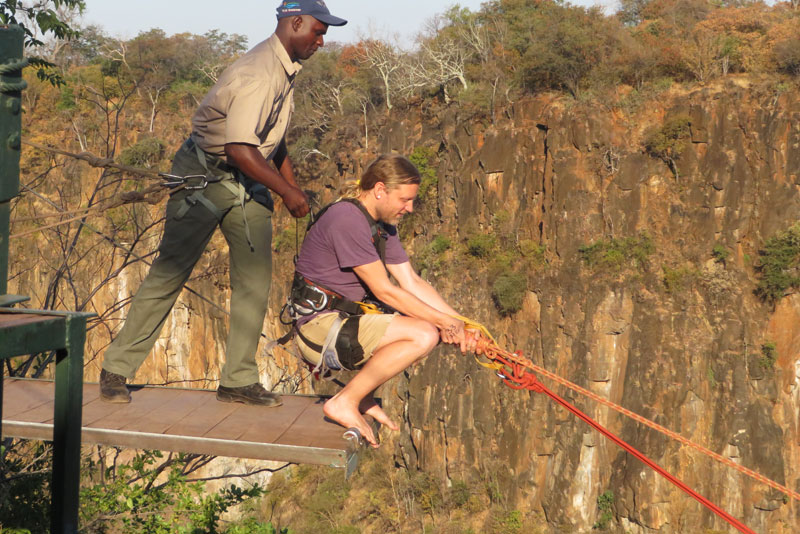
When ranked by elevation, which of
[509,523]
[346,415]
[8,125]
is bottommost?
[509,523]

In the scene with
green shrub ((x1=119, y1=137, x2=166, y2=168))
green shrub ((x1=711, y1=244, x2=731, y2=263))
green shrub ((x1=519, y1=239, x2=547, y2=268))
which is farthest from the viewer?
green shrub ((x1=119, y1=137, x2=166, y2=168))

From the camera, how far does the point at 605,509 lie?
30656 mm

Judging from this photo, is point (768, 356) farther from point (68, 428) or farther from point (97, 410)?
point (68, 428)

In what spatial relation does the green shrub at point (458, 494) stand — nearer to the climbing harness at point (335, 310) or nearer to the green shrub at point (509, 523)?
the green shrub at point (509, 523)

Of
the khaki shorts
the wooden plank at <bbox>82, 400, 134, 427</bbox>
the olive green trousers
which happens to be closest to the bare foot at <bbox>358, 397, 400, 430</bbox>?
the khaki shorts

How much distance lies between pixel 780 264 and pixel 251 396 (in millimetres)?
28977

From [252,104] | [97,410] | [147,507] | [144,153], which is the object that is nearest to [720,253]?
[147,507]

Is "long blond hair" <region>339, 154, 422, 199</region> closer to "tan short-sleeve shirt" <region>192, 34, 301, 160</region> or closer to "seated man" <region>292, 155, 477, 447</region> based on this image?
"seated man" <region>292, 155, 477, 447</region>

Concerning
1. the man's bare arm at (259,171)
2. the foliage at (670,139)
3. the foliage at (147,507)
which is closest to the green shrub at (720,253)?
the foliage at (670,139)

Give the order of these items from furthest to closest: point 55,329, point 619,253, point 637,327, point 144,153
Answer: point 144,153 < point 619,253 < point 637,327 < point 55,329

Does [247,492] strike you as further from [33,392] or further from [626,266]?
[626,266]

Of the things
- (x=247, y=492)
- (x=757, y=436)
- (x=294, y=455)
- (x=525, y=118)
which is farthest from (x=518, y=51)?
(x=294, y=455)

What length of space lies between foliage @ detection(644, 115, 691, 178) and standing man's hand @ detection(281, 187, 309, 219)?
3032cm

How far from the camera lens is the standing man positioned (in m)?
4.45
